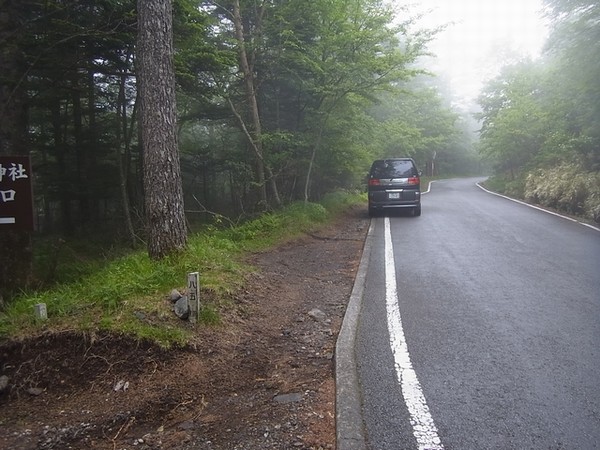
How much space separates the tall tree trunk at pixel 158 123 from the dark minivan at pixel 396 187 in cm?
939

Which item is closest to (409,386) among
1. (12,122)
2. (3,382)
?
(3,382)

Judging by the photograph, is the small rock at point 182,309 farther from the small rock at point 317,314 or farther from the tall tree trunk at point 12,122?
the tall tree trunk at point 12,122

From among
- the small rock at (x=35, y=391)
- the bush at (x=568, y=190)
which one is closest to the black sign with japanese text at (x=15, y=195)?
the small rock at (x=35, y=391)

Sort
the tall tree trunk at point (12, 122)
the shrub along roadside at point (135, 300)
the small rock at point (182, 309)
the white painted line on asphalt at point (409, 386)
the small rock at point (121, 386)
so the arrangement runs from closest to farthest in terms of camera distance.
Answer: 1. the white painted line on asphalt at point (409, 386)
2. the small rock at point (121, 386)
3. the shrub along roadside at point (135, 300)
4. the small rock at point (182, 309)
5. the tall tree trunk at point (12, 122)

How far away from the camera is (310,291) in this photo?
6629mm

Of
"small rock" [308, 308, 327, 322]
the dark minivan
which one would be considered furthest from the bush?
"small rock" [308, 308, 327, 322]

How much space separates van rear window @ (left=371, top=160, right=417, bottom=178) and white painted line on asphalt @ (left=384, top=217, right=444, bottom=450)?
29.3 feet

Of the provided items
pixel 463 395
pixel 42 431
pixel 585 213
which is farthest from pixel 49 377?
pixel 585 213

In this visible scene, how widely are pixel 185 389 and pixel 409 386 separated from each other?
195 centimetres

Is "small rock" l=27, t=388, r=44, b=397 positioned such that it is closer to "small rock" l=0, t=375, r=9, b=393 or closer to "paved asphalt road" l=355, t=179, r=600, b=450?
"small rock" l=0, t=375, r=9, b=393

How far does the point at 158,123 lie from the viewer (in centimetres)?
618

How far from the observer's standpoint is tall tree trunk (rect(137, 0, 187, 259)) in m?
6.14

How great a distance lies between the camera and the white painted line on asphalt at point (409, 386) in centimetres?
300

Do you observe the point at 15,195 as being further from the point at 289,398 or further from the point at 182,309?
the point at 289,398
